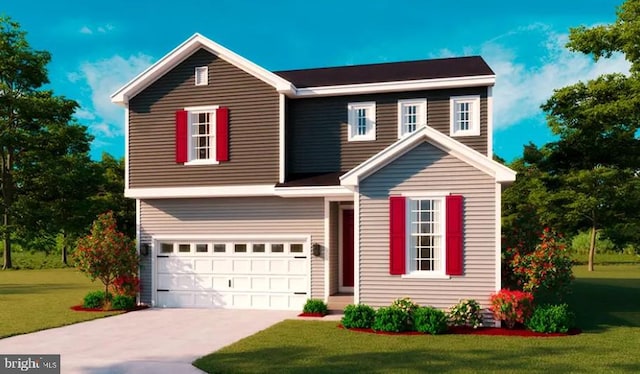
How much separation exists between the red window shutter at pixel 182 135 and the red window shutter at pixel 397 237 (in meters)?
7.01

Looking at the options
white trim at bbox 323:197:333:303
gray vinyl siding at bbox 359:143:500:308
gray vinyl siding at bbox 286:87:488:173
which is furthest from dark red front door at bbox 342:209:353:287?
gray vinyl siding at bbox 359:143:500:308

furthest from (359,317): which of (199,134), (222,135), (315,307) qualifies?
(199,134)

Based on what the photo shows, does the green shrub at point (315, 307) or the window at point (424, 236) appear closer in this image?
the window at point (424, 236)

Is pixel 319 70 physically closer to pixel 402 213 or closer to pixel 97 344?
pixel 402 213

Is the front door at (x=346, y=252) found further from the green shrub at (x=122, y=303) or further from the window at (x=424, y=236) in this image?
the green shrub at (x=122, y=303)

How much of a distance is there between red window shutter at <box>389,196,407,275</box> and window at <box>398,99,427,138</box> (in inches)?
143

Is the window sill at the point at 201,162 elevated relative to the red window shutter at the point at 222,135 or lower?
lower

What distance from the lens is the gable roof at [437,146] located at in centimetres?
1249

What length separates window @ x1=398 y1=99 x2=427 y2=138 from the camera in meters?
16.1

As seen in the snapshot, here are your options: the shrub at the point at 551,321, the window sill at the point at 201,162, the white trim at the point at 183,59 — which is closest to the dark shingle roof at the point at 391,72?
the white trim at the point at 183,59

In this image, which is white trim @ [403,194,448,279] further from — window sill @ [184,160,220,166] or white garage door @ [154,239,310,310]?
window sill @ [184,160,220,166]

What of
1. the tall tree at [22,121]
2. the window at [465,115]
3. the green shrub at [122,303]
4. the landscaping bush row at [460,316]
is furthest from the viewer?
the tall tree at [22,121]

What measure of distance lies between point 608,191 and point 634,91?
26.8 ft

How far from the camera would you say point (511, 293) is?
12.3m
